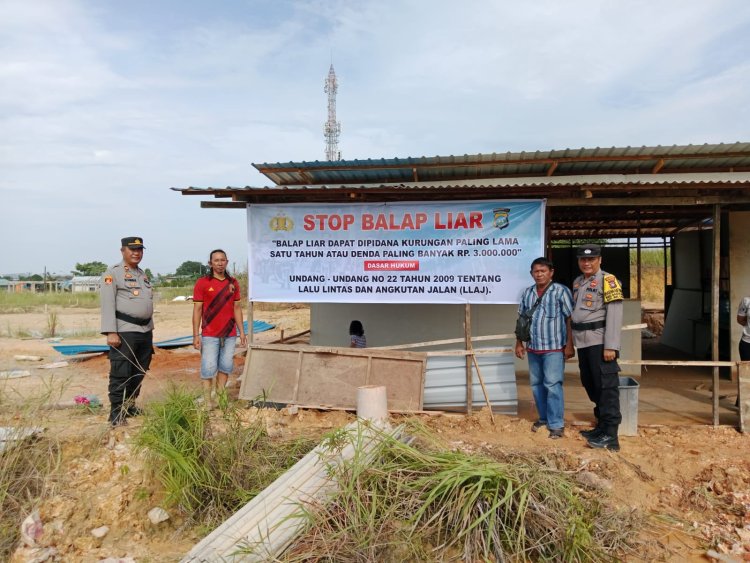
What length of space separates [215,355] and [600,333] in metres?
3.99

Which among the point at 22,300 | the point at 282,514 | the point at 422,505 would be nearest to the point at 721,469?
the point at 422,505

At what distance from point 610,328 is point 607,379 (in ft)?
1.60

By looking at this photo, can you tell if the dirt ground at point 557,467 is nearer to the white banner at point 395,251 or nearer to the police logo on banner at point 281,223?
the white banner at point 395,251

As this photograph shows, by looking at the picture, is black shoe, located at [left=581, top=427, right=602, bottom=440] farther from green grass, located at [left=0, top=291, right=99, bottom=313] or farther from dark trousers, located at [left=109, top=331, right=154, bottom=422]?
green grass, located at [left=0, top=291, right=99, bottom=313]

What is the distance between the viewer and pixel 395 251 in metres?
6.15

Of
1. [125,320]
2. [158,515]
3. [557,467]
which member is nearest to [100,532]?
[158,515]

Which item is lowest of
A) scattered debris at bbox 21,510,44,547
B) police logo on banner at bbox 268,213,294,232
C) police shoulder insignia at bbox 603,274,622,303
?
scattered debris at bbox 21,510,44,547

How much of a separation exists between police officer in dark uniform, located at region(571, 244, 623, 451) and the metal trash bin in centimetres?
39

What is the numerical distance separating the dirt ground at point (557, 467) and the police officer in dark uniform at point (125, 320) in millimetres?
407

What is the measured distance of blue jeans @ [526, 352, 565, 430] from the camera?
207 inches

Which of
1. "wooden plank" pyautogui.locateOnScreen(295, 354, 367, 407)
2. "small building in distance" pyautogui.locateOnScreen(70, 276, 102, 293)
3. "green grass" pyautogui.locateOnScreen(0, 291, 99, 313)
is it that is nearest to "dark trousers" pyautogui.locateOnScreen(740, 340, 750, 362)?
"wooden plank" pyautogui.locateOnScreen(295, 354, 367, 407)

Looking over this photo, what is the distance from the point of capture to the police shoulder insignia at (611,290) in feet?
16.0

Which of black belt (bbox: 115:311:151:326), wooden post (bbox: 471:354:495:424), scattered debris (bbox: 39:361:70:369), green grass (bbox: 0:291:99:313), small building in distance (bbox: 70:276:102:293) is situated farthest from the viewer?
small building in distance (bbox: 70:276:102:293)

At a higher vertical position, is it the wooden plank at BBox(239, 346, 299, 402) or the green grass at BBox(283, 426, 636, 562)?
the wooden plank at BBox(239, 346, 299, 402)
